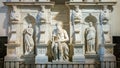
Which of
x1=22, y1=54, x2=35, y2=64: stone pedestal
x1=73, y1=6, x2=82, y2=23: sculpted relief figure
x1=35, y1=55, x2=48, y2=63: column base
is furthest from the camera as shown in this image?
x1=22, y1=54, x2=35, y2=64: stone pedestal

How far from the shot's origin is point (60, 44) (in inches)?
566

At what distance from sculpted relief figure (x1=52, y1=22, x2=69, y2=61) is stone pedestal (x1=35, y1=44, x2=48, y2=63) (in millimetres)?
421

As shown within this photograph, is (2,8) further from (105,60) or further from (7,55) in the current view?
(105,60)

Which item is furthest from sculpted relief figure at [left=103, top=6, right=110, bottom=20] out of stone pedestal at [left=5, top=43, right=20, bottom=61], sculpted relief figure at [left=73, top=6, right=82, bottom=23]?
stone pedestal at [left=5, top=43, right=20, bottom=61]

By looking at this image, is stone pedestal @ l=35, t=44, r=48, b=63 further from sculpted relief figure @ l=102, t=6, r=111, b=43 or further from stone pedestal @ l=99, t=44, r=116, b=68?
sculpted relief figure @ l=102, t=6, r=111, b=43

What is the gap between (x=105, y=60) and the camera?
14445mm

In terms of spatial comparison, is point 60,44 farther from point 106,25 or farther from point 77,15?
point 106,25

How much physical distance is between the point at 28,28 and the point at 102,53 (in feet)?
11.3

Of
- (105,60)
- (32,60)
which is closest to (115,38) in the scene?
(105,60)

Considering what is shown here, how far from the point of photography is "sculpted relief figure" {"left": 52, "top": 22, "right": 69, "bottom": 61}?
47.0 ft

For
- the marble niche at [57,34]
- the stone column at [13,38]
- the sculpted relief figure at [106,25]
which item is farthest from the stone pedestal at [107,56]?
the stone column at [13,38]

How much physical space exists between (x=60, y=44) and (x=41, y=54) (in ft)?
3.17

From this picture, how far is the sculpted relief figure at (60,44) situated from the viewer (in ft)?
47.0

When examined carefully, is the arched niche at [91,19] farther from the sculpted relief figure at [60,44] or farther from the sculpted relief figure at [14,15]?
the sculpted relief figure at [14,15]
